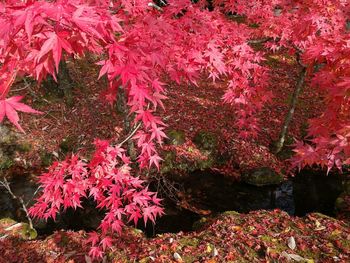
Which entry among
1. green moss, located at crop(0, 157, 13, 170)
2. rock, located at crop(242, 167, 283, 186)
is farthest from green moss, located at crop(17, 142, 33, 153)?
rock, located at crop(242, 167, 283, 186)

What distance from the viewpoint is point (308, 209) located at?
285 inches

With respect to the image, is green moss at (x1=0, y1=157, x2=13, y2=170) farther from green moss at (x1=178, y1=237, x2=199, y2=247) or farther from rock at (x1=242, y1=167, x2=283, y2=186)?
rock at (x1=242, y1=167, x2=283, y2=186)

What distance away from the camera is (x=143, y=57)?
294cm

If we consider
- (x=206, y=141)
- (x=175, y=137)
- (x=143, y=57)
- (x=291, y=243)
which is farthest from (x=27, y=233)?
(x=206, y=141)

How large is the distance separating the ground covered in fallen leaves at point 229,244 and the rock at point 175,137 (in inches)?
134

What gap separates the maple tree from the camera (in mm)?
2066

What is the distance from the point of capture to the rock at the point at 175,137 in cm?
854

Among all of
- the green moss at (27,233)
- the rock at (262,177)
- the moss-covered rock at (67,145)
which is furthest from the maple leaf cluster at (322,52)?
the moss-covered rock at (67,145)

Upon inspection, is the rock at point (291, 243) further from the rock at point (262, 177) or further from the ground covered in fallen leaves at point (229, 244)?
the rock at point (262, 177)

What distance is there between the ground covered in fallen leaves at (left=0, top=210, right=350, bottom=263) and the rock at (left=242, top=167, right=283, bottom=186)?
244cm

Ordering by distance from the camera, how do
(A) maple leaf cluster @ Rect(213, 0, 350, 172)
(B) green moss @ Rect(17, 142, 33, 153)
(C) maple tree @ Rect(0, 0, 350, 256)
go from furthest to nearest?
(B) green moss @ Rect(17, 142, 33, 153) < (A) maple leaf cluster @ Rect(213, 0, 350, 172) < (C) maple tree @ Rect(0, 0, 350, 256)

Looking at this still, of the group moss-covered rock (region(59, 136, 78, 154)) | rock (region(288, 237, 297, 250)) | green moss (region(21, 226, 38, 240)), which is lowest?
moss-covered rock (region(59, 136, 78, 154))

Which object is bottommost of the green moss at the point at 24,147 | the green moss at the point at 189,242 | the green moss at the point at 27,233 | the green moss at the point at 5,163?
the green moss at the point at 5,163

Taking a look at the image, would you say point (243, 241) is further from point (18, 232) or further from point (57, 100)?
point (57, 100)
